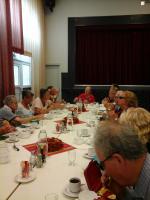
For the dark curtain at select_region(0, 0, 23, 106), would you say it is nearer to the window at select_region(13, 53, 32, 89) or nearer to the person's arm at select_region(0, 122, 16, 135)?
the window at select_region(13, 53, 32, 89)

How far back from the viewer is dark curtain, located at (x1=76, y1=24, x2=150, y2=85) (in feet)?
22.6

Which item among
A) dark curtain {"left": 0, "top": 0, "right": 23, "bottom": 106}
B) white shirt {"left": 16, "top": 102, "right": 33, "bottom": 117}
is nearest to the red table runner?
white shirt {"left": 16, "top": 102, "right": 33, "bottom": 117}

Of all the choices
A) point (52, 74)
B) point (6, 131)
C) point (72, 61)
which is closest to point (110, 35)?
point (72, 61)

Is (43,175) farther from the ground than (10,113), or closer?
closer

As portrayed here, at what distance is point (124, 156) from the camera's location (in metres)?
0.91

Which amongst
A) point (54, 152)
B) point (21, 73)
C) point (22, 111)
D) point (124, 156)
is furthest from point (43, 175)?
point (21, 73)

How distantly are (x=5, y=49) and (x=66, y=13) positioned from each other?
10.4 feet

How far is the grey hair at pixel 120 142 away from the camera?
2.98 feet

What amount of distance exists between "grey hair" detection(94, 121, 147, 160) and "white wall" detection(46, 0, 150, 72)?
5.95 metres

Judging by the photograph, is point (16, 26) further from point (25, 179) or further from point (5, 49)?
point (25, 179)

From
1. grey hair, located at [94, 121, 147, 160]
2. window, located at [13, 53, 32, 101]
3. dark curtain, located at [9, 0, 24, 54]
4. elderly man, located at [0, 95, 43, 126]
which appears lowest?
elderly man, located at [0, 95, 43, 126]

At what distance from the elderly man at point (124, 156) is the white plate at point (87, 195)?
247 mm

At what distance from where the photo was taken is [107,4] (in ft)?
21.0

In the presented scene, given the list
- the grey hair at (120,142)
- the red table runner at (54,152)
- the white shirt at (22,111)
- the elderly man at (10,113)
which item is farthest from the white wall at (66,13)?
the grey hair at (120,142)
